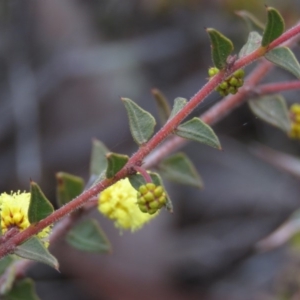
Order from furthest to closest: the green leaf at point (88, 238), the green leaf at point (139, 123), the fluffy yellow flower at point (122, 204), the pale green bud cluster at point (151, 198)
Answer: the green leaf at point (88, 238), the fluffy yellow flower at point (122, 204), the green leaf at point (139, 123), the pale green bud cluster at point (151, 198)

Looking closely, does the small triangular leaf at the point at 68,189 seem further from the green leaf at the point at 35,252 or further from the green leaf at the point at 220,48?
the green leaf at the point at 220,48

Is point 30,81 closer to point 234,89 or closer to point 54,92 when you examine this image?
point 54,92

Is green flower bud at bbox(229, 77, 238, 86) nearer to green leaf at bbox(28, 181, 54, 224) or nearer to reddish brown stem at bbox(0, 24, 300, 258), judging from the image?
reddish brown stem at bbox(0, 24, 300, 258)

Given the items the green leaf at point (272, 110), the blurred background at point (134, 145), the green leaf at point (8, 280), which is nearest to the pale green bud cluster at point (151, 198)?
the green leaf at point (8, 280)

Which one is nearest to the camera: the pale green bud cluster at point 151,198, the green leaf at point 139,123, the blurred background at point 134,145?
the pale green bud cluster at point 151,198

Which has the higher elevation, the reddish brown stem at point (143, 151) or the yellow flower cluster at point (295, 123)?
the reddish brown stem at point (143, 151)

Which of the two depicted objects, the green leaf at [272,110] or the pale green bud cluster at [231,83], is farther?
the green leaf at [272,110]

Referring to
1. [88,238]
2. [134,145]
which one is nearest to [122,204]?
[88,238]
